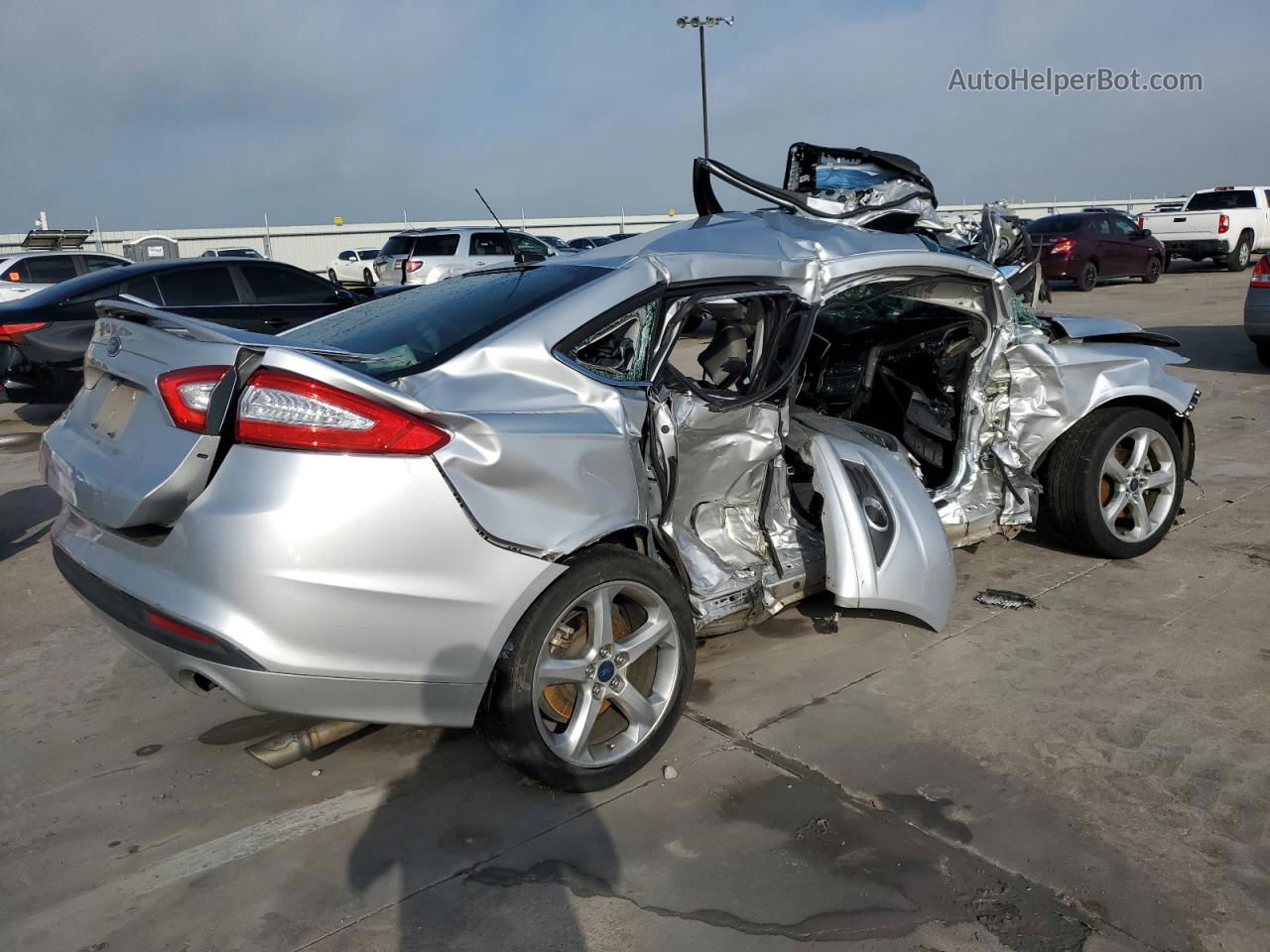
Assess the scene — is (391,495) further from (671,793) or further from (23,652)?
(23,652)

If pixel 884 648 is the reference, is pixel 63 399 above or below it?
above

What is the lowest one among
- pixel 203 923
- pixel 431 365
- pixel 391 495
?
pixel 203 923

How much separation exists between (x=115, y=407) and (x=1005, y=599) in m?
3.62

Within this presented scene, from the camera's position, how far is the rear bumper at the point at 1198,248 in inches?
885

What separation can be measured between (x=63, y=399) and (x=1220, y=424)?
1022 cm

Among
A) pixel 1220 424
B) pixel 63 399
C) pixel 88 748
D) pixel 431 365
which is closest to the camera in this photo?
pixel 431 365

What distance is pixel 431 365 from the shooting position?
283 centimetres

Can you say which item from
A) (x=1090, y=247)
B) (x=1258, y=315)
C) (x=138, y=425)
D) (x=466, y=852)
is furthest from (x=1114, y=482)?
(x=1090, y=247)

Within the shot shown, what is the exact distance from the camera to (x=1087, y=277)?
20.0m

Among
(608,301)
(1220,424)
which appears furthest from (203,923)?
(1220,424)

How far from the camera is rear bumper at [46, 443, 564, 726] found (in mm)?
2488

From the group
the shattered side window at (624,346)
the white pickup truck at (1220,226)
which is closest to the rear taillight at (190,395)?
the shattered side window at (624,346)

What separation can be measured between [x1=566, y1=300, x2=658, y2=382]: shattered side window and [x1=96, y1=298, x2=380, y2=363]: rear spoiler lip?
69cm

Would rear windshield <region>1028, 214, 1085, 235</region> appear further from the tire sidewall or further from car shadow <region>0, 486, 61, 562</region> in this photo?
car shadow <region>0, 486, 61, 562</region>
